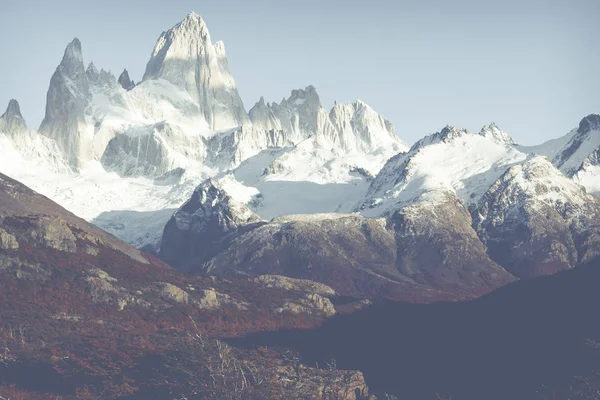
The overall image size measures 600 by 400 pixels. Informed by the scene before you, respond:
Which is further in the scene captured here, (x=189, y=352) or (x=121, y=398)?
(x=189, y=352)

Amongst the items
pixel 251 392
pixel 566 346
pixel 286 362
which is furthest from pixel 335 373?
pixel 566 346

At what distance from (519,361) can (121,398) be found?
5971 centimetres

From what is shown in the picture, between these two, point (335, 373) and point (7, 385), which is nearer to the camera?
point (7, 385)

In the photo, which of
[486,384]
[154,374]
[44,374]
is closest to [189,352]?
[154,374]

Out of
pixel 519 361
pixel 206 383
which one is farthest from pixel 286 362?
pixel 519 361

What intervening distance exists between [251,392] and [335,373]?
21098mm

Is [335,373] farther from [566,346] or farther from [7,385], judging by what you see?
[7,385]

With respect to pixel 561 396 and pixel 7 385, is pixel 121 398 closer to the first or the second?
pixel 7 385

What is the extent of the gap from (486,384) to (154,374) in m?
48.4

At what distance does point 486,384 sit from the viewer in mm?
196625

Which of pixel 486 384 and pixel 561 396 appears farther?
pixel 486 384

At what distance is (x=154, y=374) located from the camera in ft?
602

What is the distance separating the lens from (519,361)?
199 meters

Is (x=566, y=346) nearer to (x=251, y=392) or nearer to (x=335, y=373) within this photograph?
(x=335, y=373)
